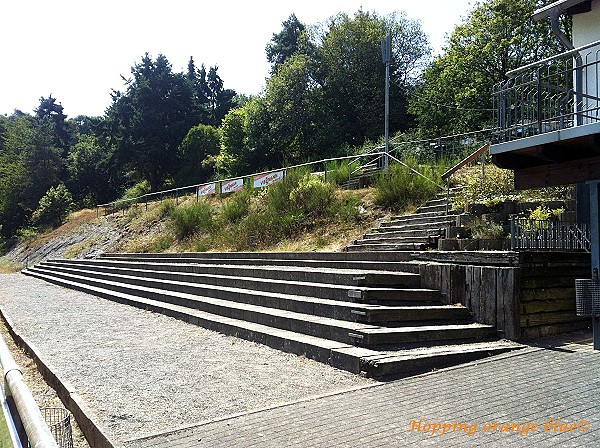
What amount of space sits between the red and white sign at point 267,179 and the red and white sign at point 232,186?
202 cm

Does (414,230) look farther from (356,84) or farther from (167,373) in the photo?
(356,84)

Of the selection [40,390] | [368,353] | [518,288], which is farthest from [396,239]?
[40,390]

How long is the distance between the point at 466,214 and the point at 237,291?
4528mm

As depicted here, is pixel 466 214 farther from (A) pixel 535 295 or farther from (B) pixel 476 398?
(B) pixel 476 398

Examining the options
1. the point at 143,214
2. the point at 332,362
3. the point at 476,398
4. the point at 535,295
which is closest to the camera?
the point at 476,398

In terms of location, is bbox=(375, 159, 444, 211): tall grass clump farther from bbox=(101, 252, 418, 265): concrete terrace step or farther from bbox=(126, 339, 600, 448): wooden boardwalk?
bbox=(126, 339, 600, 448): wooden boardwalk

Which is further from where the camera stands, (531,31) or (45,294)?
(531,31)

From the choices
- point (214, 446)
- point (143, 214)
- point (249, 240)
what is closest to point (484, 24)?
point (249, 240)

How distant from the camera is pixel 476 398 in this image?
490cm

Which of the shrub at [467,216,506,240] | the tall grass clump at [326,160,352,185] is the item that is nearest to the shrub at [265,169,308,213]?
the tall grass clump at [326,160,352,185]

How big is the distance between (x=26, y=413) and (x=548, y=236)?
21.8 feet

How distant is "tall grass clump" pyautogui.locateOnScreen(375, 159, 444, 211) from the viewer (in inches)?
559

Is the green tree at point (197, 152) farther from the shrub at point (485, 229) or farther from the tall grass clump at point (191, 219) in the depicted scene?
the shrub at point (485, 229)

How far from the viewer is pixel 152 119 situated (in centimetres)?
5172
